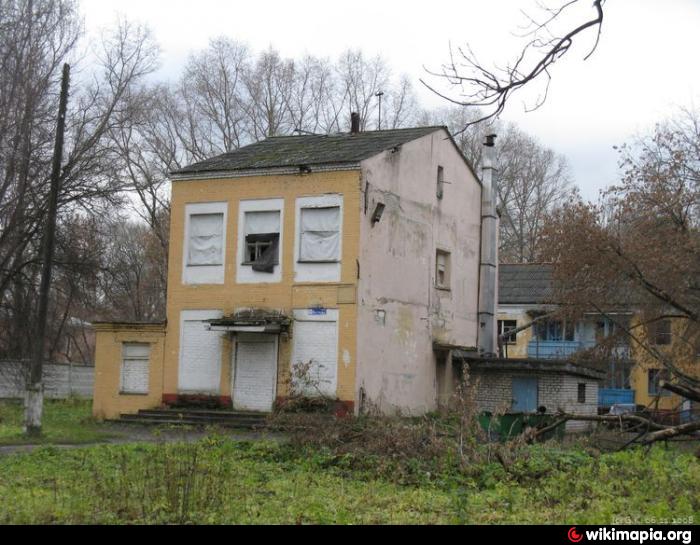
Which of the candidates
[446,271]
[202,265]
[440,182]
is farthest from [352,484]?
[440,182]

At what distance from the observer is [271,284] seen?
27641 millimetres

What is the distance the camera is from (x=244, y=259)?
28.3m

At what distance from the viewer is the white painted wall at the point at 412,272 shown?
27.1 metres

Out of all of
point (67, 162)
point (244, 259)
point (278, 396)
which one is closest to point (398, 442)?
point (278, 396)

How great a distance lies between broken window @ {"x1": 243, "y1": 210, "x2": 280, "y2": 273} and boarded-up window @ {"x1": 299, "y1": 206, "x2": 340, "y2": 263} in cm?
96

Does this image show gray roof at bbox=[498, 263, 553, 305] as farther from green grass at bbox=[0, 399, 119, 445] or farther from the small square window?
green grass at bbox=[0, 399, 119, 445]

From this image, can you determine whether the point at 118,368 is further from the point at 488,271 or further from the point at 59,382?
the point at 488,271

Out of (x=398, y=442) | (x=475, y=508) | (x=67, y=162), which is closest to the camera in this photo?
(x=475, y=508)

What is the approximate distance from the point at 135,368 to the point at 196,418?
3691 mm

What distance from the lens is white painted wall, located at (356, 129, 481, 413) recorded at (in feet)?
88.8

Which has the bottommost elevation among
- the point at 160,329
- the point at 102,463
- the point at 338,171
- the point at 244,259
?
the point at 102,463
